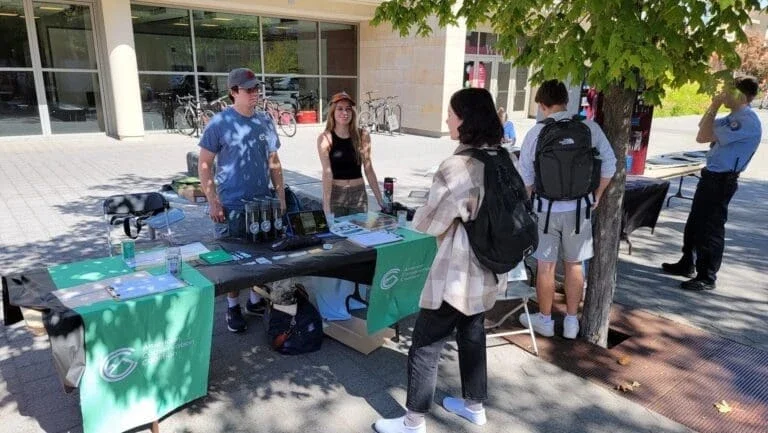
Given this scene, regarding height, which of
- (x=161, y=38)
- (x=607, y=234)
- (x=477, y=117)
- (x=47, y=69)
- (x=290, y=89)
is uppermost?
(x=161, y=38)

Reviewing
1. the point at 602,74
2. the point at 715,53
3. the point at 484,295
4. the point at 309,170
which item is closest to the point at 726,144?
the point at 715,53

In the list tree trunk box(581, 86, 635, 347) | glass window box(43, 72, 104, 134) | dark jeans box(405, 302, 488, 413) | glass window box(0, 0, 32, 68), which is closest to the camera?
dark jeans box(405, 302, 488, 413)

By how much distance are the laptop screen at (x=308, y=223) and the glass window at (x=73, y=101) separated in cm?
1113

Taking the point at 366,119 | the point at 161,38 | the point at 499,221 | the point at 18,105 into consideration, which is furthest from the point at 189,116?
the point at 499,221

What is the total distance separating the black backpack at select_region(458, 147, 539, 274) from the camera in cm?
229

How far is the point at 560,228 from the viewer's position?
3.52 meters

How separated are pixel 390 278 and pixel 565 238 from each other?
1221mm

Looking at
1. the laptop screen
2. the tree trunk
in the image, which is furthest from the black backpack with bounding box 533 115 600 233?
the laptop screen

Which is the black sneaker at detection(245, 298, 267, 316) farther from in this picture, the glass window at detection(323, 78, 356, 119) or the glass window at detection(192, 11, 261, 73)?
the glass window at detection(323, 78, 356, 119)

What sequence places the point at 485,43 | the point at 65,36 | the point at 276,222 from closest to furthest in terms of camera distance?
the point at 276,222 → the point at 65,36 → the point at 485,43

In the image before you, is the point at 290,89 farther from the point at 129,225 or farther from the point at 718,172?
the point at 718,172

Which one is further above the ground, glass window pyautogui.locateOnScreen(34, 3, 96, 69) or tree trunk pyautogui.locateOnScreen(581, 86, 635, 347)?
glass window pyautogui.locateOnScreen(34, 3, 96, 69)

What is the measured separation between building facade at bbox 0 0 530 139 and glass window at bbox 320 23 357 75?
1.2 inches

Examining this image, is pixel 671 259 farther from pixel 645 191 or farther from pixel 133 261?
pixel 133 261
